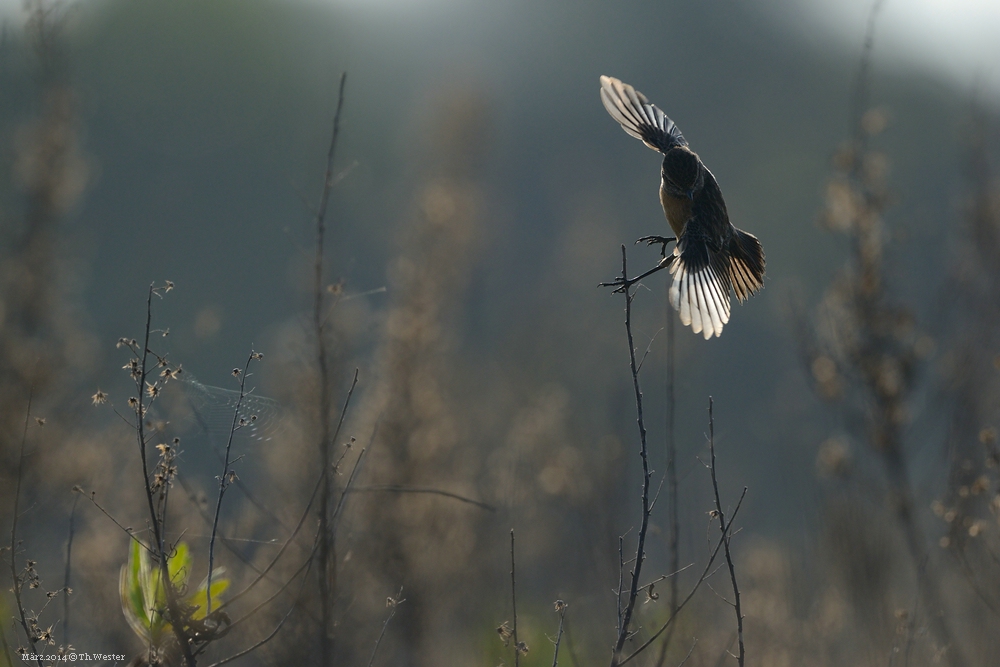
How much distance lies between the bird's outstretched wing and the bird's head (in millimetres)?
234

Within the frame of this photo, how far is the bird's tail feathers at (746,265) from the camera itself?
3789mm

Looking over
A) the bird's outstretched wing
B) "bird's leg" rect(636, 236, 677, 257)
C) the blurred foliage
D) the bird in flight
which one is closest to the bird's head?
the bird in flight

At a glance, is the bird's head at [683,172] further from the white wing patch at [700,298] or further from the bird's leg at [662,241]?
the bird's leg at [662,241]

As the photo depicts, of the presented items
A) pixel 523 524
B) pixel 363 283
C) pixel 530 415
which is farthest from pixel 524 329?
pixel 363 283

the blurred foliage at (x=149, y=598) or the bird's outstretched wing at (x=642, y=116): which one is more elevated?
the bird's outstretched wing at (x=642, y=116)

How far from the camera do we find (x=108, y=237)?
19.0 meters

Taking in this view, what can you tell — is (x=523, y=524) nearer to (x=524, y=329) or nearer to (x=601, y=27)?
(x=524, y=329)

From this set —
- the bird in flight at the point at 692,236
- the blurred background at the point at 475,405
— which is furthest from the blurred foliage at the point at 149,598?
the bird in flight at the point at 692,236

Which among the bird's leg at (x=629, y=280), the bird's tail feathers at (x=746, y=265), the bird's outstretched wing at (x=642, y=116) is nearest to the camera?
the bird's leg at (x=629, y=280)

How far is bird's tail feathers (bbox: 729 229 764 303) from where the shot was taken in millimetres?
3789

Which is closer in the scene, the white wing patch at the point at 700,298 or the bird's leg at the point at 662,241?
the white wing patch at the point at 700,298

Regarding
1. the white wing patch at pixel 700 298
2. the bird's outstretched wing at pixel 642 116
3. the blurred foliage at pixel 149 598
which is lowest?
the blurred foliage at pixel 149 598

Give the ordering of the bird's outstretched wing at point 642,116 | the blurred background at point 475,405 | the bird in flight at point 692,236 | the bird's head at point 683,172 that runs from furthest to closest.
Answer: the blurred background at point 475,405
the bird's outstretched wing at point 642,116
the bird's head at point 683,172
the bird in flight at point 692,236

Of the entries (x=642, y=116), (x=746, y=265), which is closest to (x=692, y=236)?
(x=746, y=265)
